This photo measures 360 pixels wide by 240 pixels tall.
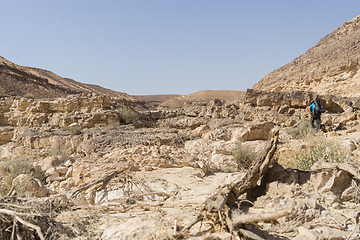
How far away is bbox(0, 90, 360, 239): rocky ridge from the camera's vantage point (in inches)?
97.4

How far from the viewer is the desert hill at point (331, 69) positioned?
17.0m

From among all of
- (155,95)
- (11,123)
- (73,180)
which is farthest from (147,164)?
(155,95)

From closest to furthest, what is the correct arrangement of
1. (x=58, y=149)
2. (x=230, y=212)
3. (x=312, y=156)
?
(x=230, y=212), (x=312, y=156), (x=58, y=149)

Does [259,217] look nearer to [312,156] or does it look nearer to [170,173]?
[312,156]

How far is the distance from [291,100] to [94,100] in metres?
8.38

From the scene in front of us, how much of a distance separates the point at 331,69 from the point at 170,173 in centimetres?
1766

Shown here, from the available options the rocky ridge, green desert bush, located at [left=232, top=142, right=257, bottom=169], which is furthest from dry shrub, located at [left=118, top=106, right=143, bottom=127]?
green desert bush, located at [left=232, top=142, right=257, bottom=169]

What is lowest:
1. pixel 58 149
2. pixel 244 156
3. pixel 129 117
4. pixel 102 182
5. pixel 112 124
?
pixel 58 149

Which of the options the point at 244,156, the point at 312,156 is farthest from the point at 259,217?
the point at 244,156

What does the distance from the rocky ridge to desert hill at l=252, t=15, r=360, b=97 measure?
719 centimetres

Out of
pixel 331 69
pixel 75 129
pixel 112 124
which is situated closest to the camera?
pixel 75 129

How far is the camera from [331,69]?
18.0 meters

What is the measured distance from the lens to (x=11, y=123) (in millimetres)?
11383

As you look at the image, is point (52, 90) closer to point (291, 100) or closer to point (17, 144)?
point (17, 144)
